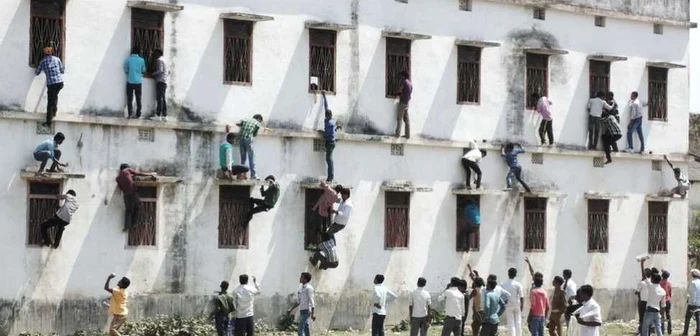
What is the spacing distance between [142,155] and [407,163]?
6.33 m

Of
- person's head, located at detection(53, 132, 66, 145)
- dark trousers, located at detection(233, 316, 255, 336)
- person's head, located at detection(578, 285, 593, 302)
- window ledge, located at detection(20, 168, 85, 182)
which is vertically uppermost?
person's head, located at detection(53, 132, 66, 145)

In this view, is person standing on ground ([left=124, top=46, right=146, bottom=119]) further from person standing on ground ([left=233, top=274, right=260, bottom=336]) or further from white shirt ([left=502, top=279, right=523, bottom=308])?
white shirt ([left=502, top=279, right=523, bottom=308])

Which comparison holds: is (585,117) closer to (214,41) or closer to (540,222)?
(540,222)

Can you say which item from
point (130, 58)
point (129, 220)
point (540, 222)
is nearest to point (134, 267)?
point (129, 220)

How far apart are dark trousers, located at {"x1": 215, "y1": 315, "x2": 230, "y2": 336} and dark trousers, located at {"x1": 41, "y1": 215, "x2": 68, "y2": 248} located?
326cm

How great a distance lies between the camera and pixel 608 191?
36562mm

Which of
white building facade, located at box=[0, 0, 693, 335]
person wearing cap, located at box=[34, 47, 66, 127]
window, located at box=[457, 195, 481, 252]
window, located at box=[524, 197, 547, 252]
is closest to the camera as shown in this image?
person wearing cap, located at box=[34, 47, 66, 127]

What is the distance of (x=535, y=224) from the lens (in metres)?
35.4

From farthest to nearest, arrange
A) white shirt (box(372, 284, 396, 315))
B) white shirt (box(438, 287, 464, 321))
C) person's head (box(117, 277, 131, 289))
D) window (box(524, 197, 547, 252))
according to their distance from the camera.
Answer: window (box(524, 197, 547, 252)), white shirt (box(372, 284, 396, 315)), white shirt (box(438, 287, 464, 321)), person's head (box(117, 277, 131, 289))

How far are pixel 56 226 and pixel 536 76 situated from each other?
1227 cm

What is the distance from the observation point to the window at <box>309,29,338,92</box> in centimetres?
Result: 3175

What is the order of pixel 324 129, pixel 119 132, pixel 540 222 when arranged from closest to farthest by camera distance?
1. pixel 119 132
2. pixel 324 129
3. pixel 540 222

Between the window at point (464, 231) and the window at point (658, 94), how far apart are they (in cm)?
590

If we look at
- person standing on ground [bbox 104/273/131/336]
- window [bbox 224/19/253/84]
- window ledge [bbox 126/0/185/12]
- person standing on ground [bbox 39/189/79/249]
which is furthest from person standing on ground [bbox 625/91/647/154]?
person standing on ground [bbox 104/273/131/336]
